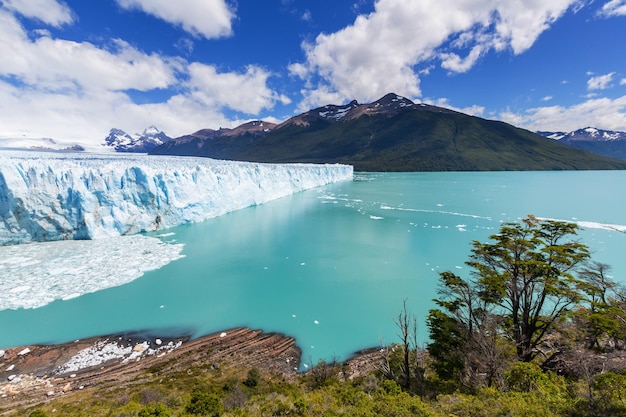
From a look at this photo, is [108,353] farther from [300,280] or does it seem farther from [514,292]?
[514,292]

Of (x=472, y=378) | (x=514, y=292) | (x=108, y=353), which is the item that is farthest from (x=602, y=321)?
Answer: (x=108, y=353)

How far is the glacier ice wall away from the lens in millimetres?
15695

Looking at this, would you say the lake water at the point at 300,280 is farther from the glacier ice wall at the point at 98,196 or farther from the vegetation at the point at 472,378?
the glacier ice wall at the point at 98,196

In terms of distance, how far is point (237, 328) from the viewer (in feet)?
30.2

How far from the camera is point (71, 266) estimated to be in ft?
41.9

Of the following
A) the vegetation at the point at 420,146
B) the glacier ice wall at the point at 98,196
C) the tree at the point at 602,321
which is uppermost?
the vegetation at the point at 420,146

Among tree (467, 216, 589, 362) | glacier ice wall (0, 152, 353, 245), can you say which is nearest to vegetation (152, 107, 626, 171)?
glacier ice wall (0, 152, 353, 245)

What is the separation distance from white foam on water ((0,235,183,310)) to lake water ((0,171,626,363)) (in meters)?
0.53

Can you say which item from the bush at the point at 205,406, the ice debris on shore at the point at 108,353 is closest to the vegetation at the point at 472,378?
the bush at the point at 205,406

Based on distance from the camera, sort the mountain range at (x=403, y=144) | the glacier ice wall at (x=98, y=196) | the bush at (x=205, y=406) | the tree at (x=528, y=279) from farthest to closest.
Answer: the mountain range at (x=403, y=144) < the glacier ice wall at (x=98, y=196) < the tree at (x=528, y=279) < the bush at (x=205, y=406)

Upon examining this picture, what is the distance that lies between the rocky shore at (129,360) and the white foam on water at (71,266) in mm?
3166

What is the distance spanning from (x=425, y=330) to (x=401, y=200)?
25434 mm

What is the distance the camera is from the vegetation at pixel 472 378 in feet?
16.4

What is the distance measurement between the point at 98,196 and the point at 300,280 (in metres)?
13.8
